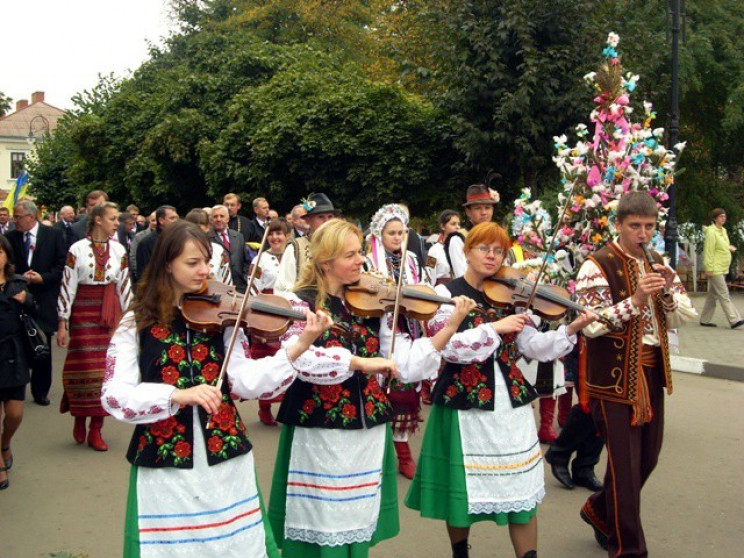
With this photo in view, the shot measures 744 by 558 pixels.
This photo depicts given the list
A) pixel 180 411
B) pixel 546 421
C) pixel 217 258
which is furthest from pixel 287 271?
pixel 180 411

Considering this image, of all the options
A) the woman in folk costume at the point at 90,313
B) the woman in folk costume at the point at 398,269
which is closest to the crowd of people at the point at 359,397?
the woman in folk costume at the point at 398,269

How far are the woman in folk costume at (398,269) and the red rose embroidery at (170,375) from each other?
317 cm

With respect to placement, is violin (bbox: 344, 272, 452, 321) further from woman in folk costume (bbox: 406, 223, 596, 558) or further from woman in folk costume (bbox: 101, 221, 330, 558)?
woman in folk costume (bbox: 101, 221, 330, 558)

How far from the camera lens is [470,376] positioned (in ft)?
14.0

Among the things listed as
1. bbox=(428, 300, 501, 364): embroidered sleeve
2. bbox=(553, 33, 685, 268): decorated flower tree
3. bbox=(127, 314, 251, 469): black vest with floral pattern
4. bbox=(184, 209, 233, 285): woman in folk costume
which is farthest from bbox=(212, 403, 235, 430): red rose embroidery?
bbox=(184, 209, 233, 285): woman in folk costume

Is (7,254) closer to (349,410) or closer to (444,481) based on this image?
(349,410)

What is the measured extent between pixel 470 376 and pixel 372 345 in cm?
62

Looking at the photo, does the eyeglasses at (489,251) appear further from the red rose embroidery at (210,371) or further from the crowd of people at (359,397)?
the red rose embroidery at (210,371)

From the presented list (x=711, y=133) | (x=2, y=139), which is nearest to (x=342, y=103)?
(x=711, y=133)

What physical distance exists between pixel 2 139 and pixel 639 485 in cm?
7627

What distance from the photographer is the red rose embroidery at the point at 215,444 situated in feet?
10.7

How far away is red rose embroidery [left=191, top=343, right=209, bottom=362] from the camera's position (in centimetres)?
333

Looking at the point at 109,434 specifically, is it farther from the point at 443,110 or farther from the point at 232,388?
the point at 443,110

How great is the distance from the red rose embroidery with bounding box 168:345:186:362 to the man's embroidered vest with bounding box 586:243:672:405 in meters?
2.28
